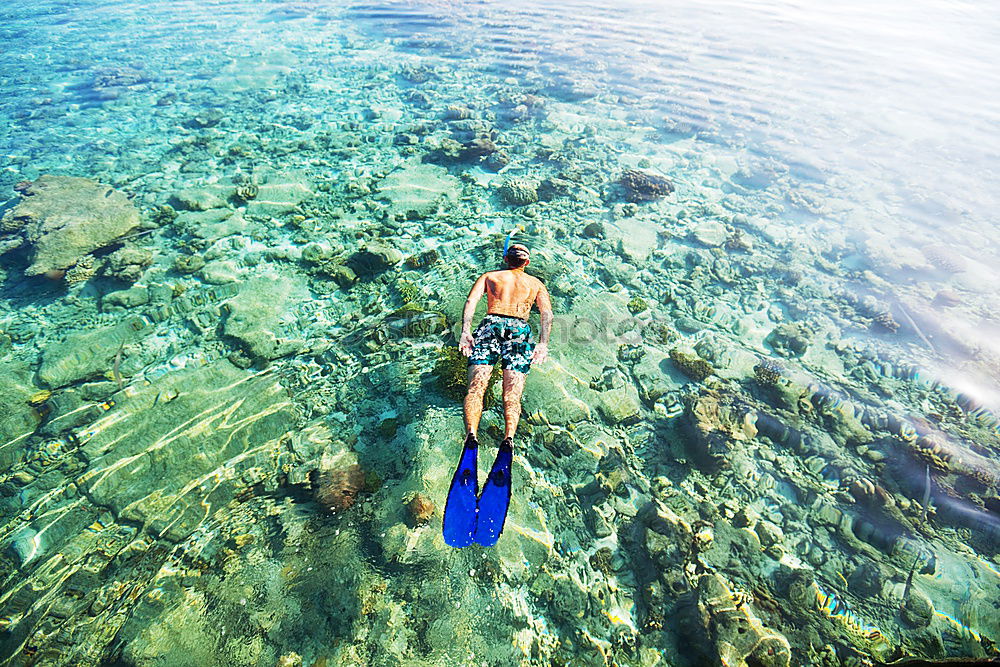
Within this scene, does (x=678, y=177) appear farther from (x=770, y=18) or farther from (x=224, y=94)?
(x=770, y=18)

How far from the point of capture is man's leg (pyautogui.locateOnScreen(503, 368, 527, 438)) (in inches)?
239

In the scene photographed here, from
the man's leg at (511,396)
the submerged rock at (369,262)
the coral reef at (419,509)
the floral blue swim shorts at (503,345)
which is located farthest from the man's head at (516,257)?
the coral reef at (419,509)

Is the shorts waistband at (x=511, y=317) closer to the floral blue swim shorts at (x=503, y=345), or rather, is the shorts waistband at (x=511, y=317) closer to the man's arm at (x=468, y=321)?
the floral blue swim shorts at (x=503, y=345)

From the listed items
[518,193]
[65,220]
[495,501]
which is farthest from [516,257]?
[65,220]

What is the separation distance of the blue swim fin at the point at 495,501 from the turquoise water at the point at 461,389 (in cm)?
25

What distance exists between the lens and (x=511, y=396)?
6.33 metres

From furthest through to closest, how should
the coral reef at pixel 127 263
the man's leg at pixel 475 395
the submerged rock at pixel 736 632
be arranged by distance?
the coral reef at pixel 127 263 < the man's leg at pixel 475 395 < the submerged rock at pixel 736 632

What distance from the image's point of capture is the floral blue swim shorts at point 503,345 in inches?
258

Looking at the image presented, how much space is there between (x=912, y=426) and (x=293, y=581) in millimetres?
10945

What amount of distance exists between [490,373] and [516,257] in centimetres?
212

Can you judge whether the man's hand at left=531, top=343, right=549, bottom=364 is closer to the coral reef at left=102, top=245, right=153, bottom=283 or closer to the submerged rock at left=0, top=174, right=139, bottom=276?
the coral reef at left=102, top=245, right=153, bottom=283

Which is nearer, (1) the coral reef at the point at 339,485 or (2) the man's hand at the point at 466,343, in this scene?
(1) the coral reef at the point at 339,485

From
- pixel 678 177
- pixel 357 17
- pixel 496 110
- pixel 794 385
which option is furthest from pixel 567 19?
pixel 794 385

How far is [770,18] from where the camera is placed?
116 ft
